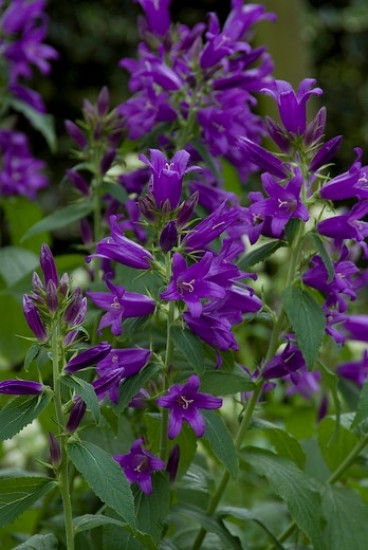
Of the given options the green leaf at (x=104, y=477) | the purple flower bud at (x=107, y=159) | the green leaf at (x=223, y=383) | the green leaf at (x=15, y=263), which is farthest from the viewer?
the green leaf at (x=15, y=263)

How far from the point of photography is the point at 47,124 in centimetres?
247

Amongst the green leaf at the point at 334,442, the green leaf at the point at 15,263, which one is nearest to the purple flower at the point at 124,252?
the green leaf at the point at 334,442

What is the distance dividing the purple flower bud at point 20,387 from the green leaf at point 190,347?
205 millimetres

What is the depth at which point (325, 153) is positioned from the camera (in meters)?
1.36

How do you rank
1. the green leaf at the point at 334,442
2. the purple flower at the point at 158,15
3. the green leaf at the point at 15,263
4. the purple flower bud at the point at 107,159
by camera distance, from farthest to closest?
the green leaf at the point at 15,263 → the purple flower at the point at 158,15 → the purple flower bud at the point at 107,159 → the green leaf at the point at 334,442

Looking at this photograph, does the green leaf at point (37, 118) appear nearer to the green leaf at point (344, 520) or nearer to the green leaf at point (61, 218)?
the green leaf at point (61, 218)

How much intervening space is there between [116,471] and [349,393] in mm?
861

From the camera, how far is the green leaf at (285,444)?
1.59 metres

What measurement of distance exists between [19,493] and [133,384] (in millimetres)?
219

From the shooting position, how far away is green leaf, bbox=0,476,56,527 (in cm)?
123

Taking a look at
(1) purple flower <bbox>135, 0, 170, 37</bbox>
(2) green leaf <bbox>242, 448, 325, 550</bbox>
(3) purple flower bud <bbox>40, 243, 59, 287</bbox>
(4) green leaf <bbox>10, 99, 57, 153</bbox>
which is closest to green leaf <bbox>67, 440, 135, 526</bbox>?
(3) purple flower bud <bbox>40, 243, 59, 287</bbox>

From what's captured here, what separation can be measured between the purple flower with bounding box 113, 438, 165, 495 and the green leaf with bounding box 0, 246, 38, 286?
90 cm

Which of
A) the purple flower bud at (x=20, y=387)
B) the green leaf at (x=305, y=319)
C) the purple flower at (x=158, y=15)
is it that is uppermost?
the purple flower at (x=158, y=15)

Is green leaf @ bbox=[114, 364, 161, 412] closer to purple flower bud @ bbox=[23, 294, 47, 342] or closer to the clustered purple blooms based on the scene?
purple flower bud @ bbox=[23, 294, 47, 342]
